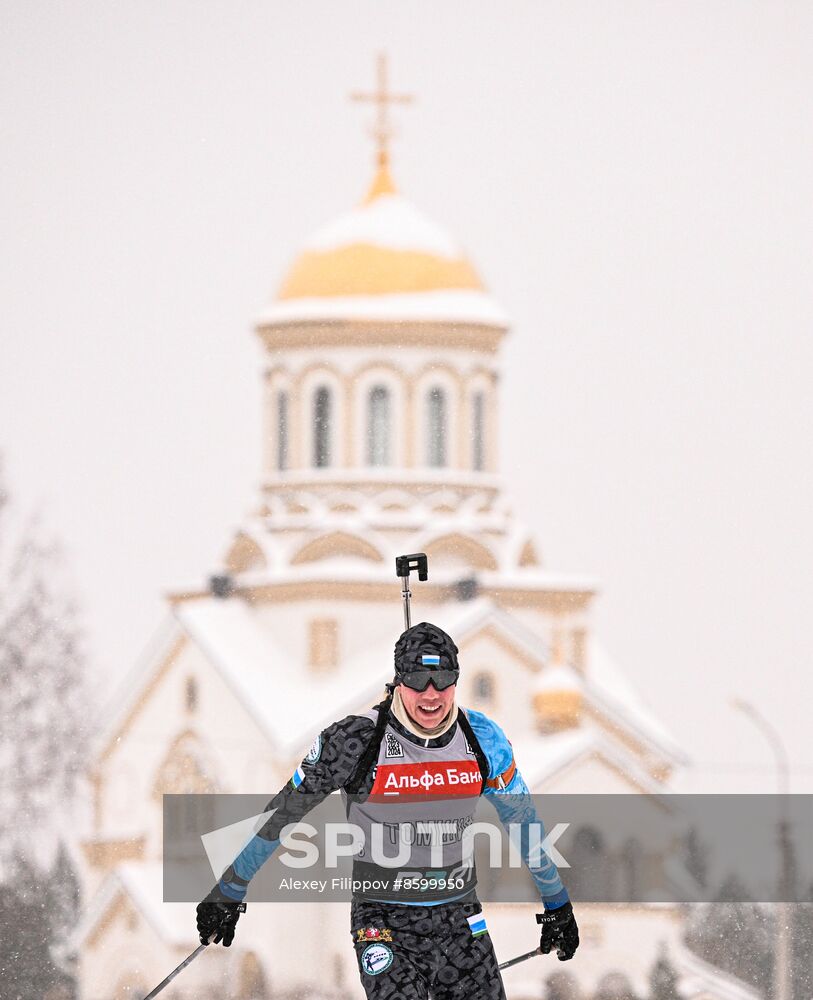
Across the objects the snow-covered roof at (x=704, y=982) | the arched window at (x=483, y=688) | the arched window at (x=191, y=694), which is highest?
the arched window at (x=191, y=694)

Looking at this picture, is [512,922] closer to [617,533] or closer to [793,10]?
[617,533]

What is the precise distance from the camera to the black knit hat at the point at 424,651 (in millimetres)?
6160

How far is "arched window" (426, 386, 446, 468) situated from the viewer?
45656 mm

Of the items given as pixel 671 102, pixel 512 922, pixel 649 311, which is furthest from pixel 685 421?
pixel 512 922

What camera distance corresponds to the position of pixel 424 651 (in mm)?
6172

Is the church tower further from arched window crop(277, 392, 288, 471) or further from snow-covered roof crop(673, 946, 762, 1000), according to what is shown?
snow-covered roof crop(673, 946, 762, 1000)

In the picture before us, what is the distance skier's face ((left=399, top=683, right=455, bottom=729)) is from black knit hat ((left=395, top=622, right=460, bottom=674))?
49mm

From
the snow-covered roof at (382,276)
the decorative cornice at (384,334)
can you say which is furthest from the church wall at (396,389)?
the snow-covered roof at (382,276)

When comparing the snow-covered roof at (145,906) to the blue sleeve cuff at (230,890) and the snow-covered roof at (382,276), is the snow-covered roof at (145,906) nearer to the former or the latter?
the snow-covered roof at (382,276)

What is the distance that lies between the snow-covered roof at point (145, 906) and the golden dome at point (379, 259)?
9.81 m

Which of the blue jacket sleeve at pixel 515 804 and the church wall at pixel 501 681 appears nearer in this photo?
the blue jacket sleeve at pixel 515 804

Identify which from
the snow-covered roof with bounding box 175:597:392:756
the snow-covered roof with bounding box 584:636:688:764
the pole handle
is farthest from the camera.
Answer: the snow-covered roof with bounding box 584:636:688:764

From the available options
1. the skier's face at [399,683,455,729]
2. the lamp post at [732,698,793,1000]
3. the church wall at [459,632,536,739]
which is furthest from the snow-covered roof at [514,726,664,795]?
the skier's face at [399,683,455,729]

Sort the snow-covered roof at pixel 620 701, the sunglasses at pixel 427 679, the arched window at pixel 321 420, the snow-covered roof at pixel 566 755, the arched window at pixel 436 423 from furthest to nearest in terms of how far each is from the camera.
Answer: the arched window at pixel 321 420, the snow-covered roof at pixel 620 701, the arched window at pixel 436 423, the snow-covered roof at pixel 566 755, the sunglasses at pixel 427 679
